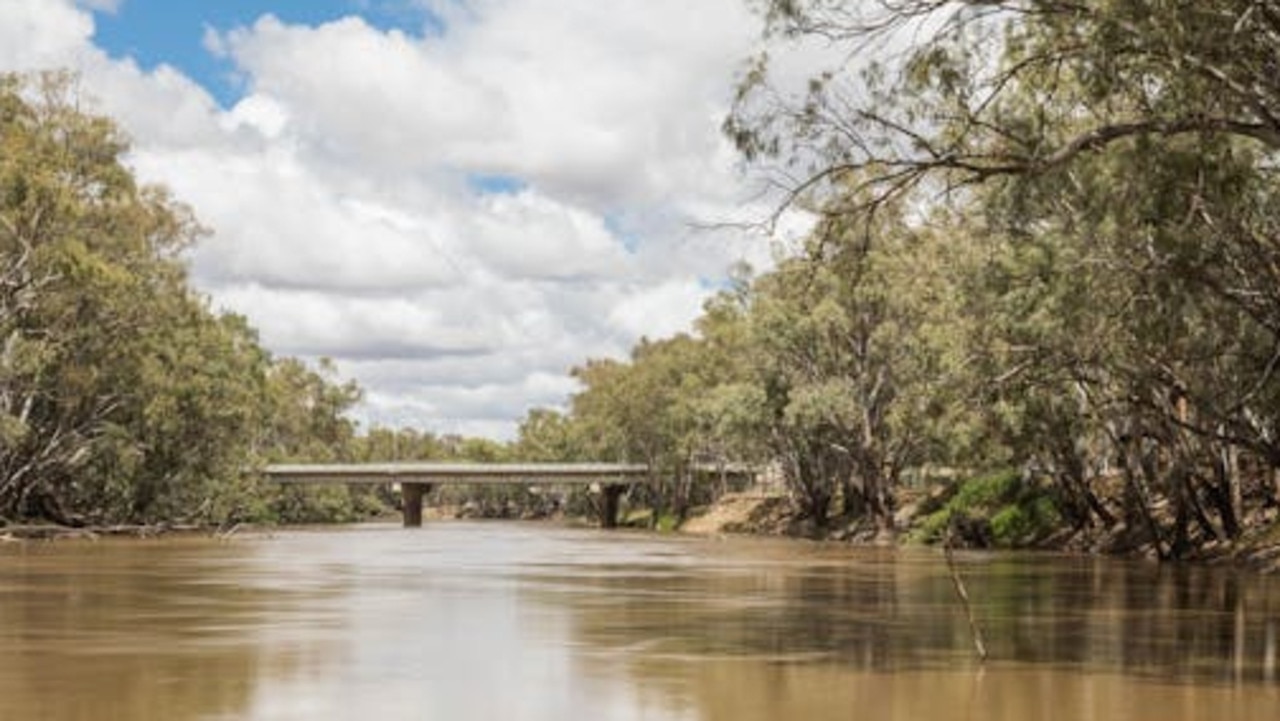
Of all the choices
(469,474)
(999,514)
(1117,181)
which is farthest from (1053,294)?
(469,474)

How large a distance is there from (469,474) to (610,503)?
41.7 feet

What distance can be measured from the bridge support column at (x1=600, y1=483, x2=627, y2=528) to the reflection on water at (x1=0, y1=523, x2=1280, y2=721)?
82.1 metres

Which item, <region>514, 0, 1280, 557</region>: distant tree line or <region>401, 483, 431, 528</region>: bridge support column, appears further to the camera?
<region>401, 483, 431, 528</region>: bridge support column

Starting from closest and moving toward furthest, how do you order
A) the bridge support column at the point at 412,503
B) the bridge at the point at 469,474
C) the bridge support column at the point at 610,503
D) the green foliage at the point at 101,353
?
the green foliage at the point at 101,353, the bridge at the point at 469,474, the bridge support column at the point at 610,503, the bridge support column at the point at 412,503

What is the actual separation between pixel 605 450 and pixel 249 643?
109 m

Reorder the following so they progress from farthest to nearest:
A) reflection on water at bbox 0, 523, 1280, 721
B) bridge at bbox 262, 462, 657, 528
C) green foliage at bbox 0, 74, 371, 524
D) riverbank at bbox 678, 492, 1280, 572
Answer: bridge at bbox 262, 462, 657, 528 < green foliage at bbox 0, 74, 371, 524 < riverbank at bbox 678, 492, 1280, 572 < reflection on water at bbox 0, 523, 1280, 721

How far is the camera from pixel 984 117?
28219 millimetres

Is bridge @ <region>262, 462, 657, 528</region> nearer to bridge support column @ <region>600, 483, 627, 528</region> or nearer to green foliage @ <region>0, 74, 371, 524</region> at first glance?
bridge support column @ <region>600, 483, 627, 528</region>

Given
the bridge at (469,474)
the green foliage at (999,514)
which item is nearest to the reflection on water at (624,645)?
the green foliage at (999,514)

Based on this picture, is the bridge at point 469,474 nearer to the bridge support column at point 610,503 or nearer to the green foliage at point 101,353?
the bridge support column at point 610,503

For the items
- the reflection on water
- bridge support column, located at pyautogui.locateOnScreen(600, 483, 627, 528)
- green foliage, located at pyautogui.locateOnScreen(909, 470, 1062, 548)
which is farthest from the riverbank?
bridge support column, located at pyautogui.locateOnScreen(600, 483, 627, 528)

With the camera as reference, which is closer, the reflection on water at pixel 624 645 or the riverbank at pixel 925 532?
the reflection on water at pixel 624 645

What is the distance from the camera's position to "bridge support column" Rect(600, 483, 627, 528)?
124938mm

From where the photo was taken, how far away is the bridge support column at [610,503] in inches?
4919
